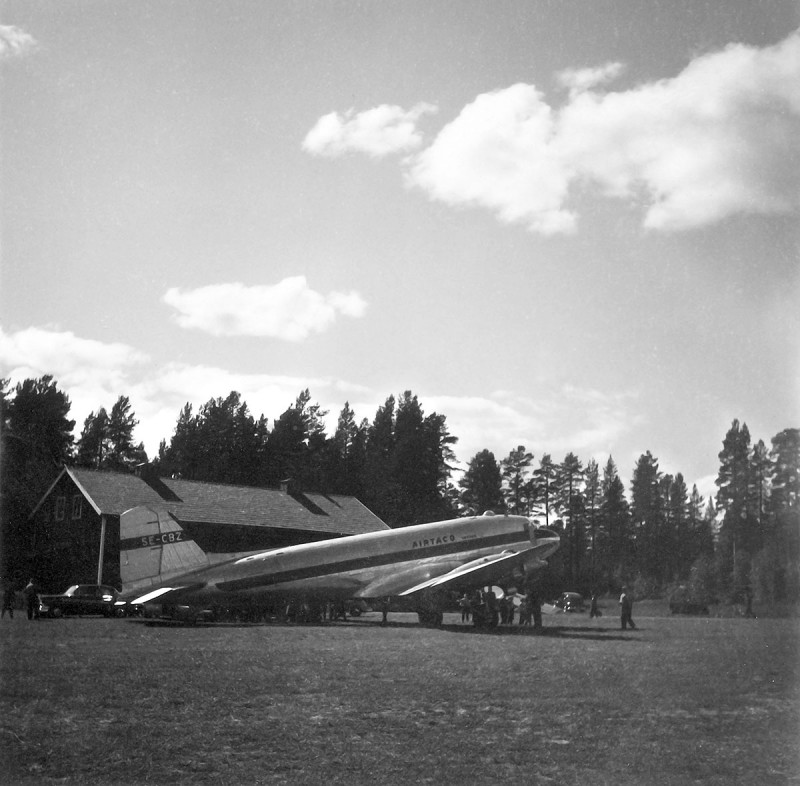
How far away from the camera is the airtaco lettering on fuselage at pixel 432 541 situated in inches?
1241

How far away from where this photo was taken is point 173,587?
27.1m

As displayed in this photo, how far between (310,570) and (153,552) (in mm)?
5637

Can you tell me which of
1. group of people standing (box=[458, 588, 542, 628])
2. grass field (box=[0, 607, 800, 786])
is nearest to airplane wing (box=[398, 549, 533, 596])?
group of people standing (box=[458, 588, 542, 628])

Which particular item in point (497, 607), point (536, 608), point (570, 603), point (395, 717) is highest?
point (395, 717)

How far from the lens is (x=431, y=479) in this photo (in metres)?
68.6

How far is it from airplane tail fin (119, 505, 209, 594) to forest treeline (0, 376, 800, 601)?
67.6 ft

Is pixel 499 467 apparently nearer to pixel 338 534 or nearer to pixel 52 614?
pixel 338 534

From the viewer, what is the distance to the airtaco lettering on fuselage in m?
31.5

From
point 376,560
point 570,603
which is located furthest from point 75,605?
point 570,603

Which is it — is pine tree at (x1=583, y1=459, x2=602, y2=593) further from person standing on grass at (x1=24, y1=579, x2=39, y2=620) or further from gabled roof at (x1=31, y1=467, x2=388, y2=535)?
person standing on grass at (x1=24, y1=579, x2=39, y2=620)

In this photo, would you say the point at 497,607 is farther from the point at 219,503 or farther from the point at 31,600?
the point at 219,503

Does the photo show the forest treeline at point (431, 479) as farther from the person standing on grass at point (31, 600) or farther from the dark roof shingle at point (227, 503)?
the person standing on grass at point (31, 600)

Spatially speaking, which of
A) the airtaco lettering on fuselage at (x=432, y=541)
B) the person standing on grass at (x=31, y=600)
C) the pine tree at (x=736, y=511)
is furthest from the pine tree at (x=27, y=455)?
the pine tree at (x=736, y=511)

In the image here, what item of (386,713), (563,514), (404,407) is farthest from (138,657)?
(563,514)
